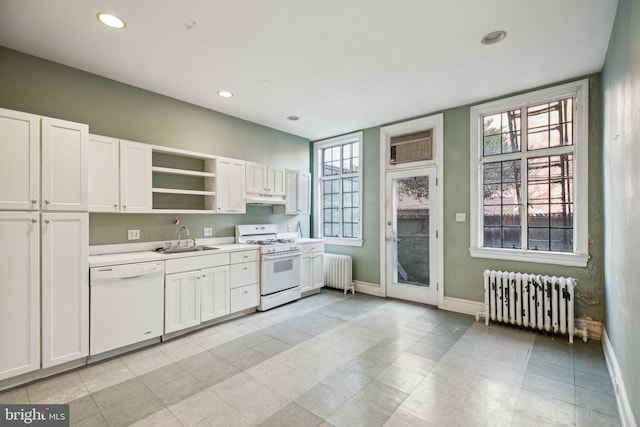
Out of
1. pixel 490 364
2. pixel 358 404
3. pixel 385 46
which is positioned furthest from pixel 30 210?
pixel 490 364

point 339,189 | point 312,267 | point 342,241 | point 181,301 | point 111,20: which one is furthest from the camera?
point 339,189

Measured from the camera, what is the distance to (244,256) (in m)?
3.89

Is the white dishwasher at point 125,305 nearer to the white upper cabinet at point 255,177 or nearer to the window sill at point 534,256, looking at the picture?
the white upper cabinet at point 255,177

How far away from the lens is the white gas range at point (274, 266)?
409 centimetres

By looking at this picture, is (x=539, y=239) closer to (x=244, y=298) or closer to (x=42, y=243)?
(x=244, y=298)

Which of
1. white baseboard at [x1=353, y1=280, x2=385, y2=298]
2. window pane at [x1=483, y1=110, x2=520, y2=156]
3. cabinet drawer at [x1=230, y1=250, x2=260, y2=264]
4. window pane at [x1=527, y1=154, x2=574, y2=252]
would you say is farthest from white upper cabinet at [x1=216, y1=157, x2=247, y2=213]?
window pane at [x1=527, y1=154, x2=574, y2=252]

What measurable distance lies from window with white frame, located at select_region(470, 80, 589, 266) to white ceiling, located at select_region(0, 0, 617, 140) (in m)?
0.32

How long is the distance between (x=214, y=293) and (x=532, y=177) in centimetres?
412

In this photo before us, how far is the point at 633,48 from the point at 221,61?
10.2ft

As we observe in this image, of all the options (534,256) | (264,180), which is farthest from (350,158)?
(534,256)

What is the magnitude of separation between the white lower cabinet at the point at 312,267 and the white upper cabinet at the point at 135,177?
2367mm

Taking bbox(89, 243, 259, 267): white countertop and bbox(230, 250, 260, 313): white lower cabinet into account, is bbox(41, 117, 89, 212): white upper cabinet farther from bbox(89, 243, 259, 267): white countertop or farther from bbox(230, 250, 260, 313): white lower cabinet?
bbox(230, 250, 260, 313): white lower cabinet

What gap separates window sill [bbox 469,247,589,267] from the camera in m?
3.19

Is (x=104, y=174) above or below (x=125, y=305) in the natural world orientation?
above
